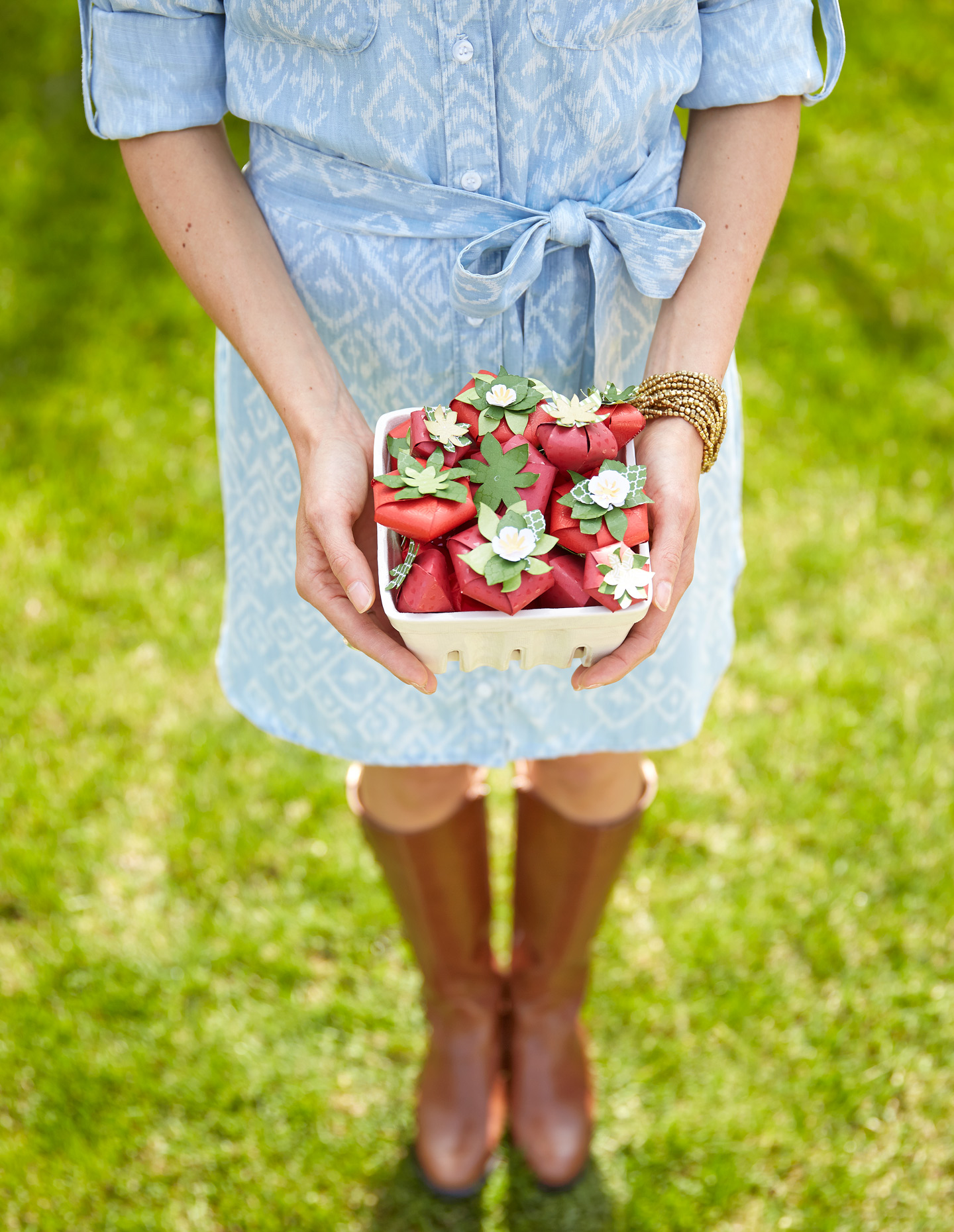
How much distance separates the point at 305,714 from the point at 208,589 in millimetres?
1215

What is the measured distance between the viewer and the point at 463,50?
1008mm

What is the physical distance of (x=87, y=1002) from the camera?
187 cm

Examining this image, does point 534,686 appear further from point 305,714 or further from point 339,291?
point 339,291

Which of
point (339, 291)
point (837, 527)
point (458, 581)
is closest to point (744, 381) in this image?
point (837, 527)

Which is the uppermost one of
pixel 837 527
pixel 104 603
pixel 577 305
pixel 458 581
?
pixel 577 305

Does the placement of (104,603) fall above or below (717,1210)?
above

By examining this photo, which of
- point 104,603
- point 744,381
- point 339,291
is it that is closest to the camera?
point 339,291

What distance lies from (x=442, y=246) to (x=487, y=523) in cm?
35

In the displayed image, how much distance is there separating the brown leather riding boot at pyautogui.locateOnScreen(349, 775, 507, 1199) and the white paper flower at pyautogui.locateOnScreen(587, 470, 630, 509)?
0.74 m

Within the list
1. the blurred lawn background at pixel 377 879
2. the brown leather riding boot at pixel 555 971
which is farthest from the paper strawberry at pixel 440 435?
the blurred lawn background at pixel 377 879

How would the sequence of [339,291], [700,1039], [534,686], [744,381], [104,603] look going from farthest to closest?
[744,381] < [104,603] < [700,1039] < [534,686] < [339,291]

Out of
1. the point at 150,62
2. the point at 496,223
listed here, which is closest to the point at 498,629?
the point at 496,223

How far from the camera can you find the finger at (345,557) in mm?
986

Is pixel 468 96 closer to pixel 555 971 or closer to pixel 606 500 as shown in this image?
pixel 606 500
